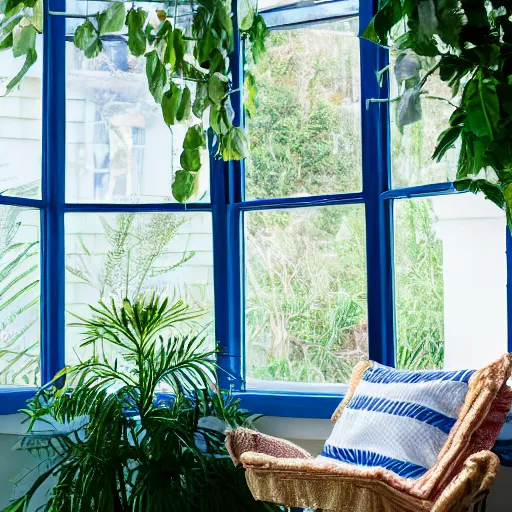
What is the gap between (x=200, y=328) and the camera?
350 cm

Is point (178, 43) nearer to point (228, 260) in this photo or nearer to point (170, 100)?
point (170, 100)

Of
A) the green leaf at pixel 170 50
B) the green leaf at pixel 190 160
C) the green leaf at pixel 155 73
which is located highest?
the green leaf at pixel 170 50

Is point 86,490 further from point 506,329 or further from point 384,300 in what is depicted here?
point 506,329

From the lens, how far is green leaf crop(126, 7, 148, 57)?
282 cm

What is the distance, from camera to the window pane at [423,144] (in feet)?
9.98

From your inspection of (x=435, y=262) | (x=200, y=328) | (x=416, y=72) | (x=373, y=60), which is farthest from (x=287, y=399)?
(x=416, y=72)

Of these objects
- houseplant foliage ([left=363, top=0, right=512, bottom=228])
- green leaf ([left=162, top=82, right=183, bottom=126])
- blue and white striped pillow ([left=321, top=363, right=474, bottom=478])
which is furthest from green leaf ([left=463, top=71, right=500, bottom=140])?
green leaf ([left=162, top=82, right=183, bottom=126])

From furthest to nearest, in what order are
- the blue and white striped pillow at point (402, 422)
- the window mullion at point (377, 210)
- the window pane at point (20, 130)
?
1. the window pane at point (20, 130)
2. the window mullion at point (377, 210)
3. the blue and white striped pillow at point (402, 422)

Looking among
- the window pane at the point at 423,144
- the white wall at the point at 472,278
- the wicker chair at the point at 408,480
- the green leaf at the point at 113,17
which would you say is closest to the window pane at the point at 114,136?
the green leaf at the point at 113,17

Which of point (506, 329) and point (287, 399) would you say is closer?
point (506, 329)

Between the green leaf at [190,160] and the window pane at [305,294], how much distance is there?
582 millimetres

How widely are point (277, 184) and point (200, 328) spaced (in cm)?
74

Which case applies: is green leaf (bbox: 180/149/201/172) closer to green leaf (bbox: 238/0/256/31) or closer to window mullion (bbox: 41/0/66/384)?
green leaf (bbox: 238/0/256/31)

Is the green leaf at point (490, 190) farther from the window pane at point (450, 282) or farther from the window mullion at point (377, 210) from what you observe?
the window mullion at point (377, 210)
